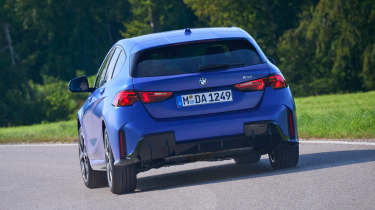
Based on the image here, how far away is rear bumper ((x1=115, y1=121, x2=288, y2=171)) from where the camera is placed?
9461 millimetres

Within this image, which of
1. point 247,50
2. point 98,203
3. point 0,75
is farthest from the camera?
point 0,75

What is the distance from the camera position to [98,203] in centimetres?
934

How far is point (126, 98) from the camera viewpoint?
31.3 ft

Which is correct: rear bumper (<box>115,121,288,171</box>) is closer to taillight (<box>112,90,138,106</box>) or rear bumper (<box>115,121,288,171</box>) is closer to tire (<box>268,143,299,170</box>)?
taillight (<box>112,90,138,106</box>)

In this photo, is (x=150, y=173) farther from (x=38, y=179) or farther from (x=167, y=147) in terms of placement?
(x=167, y=147)

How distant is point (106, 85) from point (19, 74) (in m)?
69.1

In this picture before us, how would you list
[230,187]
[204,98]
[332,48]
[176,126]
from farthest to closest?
[332,48] < [204,98] < [176,126] < [230,187]

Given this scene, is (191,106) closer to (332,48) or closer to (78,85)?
(78,85)

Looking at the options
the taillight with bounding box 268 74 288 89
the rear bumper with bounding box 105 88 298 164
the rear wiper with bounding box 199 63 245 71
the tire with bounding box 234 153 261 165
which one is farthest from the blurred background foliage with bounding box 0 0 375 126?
the rear bumper with bounding box 105 88 298 164

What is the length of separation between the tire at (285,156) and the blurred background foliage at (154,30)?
39372mm

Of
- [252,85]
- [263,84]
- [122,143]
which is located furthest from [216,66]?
[122,143]

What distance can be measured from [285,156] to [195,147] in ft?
4.22

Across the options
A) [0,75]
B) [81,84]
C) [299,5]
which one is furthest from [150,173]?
[0,75]

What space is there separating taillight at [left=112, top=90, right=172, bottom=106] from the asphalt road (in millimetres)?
937
